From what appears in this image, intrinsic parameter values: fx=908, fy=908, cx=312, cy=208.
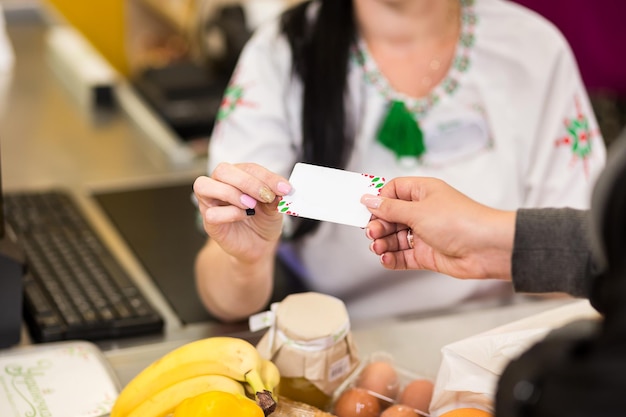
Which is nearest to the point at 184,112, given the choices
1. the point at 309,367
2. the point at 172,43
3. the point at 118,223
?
the point at 118,223

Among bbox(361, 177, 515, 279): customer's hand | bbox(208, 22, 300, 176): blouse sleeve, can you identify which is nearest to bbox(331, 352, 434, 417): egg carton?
bbox(361, 177, 515, 279): customer's hand

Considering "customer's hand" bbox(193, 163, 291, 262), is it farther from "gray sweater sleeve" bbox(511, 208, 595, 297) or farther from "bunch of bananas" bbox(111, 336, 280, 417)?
"gray sweater sleeve" bbox(511, 208, 595, 297)

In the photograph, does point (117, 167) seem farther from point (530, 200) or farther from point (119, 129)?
point (530, 200)

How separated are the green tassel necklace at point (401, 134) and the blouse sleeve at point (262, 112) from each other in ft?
0.53

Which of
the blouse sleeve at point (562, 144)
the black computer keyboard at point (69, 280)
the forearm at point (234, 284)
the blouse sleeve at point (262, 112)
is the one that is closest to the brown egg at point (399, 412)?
the forearm at point (234, 284)

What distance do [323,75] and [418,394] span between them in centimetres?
72

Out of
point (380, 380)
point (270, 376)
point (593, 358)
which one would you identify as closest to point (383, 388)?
point (380, 380)

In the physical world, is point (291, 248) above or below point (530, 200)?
below

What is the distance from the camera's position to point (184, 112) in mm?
2430

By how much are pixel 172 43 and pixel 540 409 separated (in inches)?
177

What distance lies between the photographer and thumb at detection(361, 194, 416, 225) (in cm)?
100

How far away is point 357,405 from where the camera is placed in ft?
3.38

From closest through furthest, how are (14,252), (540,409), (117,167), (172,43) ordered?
1. (540,409)
2. (14,252)
3. (117,167)
4. (172,43)

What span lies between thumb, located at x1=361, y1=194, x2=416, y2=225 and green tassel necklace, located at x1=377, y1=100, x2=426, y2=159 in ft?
1.96
